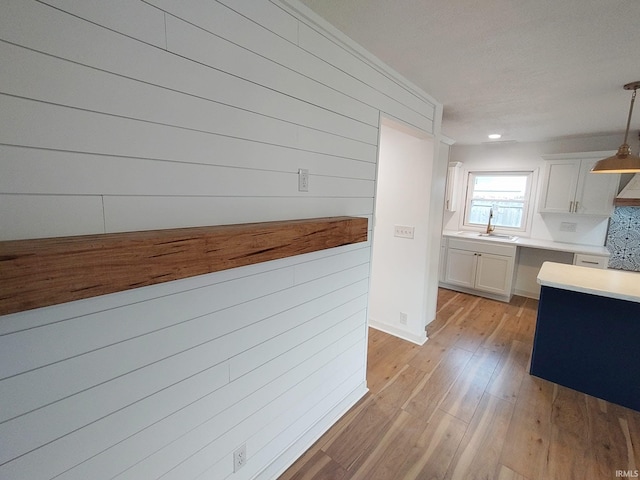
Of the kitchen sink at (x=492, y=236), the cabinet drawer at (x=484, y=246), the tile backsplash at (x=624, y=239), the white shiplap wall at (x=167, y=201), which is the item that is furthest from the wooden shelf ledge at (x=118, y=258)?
A: the tile backsplash at (x=624, y=239)

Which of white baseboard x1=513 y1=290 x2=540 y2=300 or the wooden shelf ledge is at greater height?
the wooden shelf ledge

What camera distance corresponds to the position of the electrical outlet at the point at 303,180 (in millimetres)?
1492

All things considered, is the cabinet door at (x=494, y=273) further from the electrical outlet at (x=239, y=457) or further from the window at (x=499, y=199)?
the electrical outlet at (x=239, y=457)

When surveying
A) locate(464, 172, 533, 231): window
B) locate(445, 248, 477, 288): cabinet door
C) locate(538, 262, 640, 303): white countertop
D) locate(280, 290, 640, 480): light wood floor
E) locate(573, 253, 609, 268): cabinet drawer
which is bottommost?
locate(280, 290, 640, 480): light wood floor

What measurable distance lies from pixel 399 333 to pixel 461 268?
202 cm

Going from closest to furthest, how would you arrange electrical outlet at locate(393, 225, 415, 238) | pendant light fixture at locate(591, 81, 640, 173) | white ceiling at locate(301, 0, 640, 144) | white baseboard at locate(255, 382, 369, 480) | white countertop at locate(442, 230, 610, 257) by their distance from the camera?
white ceiling at locate(301, 0, 640, 144)
white baseboard at locate(255, 382, 369, 480)
pendant light fixture at locate(591, 81, 640, 173)
electrical outlet at locate(393, 225, 415, 238)
white countertop at locate(442, 230, 610, 257)

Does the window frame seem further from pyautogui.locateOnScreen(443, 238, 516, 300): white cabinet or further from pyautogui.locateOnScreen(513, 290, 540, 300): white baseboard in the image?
pyautogui.locateOnScreen(513, 290, 540, 300): white baseboard

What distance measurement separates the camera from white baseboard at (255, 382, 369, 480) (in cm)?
161

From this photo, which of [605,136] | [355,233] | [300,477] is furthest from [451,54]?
[605,136]

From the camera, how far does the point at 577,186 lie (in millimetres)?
3877

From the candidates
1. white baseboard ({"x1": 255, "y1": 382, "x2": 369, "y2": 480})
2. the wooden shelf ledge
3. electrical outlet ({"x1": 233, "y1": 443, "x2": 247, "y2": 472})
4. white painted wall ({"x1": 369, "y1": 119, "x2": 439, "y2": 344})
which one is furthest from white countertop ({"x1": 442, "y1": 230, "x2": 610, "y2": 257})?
electrical outlet ({"x1": 233, "y1": 443, "x2": 247, "y2": 472})

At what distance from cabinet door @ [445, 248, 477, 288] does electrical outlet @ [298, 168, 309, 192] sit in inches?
151

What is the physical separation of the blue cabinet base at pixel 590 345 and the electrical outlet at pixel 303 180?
7.96 feet

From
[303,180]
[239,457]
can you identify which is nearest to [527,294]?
[303,180]
